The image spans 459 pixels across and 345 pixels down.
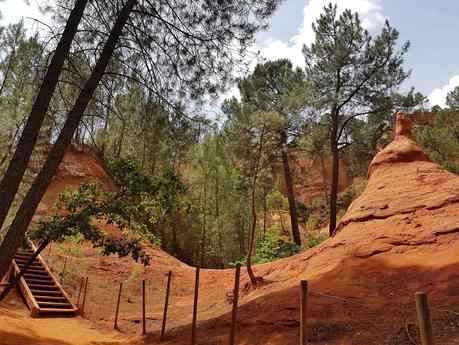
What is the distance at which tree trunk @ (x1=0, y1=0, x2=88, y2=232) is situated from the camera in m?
5.79

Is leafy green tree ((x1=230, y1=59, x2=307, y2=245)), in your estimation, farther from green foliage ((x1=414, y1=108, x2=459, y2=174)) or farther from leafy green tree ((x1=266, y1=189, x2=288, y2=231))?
leafy green tree ((x1=266, y1=189, x2=288, y2=231))

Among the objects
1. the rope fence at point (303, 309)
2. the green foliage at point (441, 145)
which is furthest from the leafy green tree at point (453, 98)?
the rope fence at point (303, 309)

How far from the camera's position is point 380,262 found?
10.1 metres

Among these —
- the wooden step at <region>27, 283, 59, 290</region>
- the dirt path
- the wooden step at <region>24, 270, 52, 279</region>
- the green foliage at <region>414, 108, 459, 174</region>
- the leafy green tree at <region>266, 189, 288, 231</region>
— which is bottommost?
the dirt path

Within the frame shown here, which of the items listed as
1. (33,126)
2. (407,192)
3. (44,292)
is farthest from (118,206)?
(407,192)

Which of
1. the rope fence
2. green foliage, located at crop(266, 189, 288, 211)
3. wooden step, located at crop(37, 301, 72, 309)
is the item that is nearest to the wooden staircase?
wooden step, located at crop(37, 301, 72, 309)

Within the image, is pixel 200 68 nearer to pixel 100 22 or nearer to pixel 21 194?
pixel 100 22

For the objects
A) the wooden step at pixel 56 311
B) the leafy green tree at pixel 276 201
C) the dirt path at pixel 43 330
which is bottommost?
the dirt path at pixel 43 330

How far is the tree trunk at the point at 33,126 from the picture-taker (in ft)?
19.0

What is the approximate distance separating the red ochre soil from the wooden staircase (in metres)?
0.46

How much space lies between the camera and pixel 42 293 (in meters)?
13.7

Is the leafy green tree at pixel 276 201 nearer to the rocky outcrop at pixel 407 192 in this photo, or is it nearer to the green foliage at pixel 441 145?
the green foliage at pixel 441 145

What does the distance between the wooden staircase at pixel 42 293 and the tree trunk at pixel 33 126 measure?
26.2 ft

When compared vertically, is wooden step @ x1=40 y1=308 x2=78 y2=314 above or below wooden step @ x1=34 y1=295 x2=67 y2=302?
below
